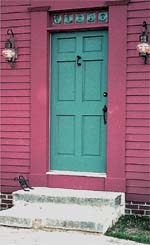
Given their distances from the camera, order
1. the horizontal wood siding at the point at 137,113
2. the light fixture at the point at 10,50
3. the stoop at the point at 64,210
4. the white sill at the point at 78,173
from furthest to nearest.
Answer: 1. the light fixture at the point at 10,50
2. the white sill at the point at 78,173
3. the horizontal wood siding at the point at 137,113
4. the stoop at the point at 64,210

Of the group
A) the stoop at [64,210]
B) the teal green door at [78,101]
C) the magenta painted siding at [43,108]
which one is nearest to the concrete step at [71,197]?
the stoop at [64,210]

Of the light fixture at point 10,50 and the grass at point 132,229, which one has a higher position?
the light fixture at point 10,50

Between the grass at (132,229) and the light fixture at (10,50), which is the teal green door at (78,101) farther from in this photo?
the grass at (132,229)

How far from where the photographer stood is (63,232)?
15.1 ft

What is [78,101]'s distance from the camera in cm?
573

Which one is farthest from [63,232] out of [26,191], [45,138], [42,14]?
[42,14]

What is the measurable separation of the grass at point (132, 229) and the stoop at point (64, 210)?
0.08 m

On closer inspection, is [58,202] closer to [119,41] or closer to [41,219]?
[41,219]

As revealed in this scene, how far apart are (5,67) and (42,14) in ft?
2.89

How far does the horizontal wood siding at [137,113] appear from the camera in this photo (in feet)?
17.4

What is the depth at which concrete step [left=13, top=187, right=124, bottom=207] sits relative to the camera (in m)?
5.12

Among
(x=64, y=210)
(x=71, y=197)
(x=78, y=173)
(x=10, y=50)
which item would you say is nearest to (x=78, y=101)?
(x=78, y=173)

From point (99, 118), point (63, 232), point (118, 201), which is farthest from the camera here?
point (99, 118)

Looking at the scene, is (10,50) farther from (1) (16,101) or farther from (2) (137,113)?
(2) (137,113)
